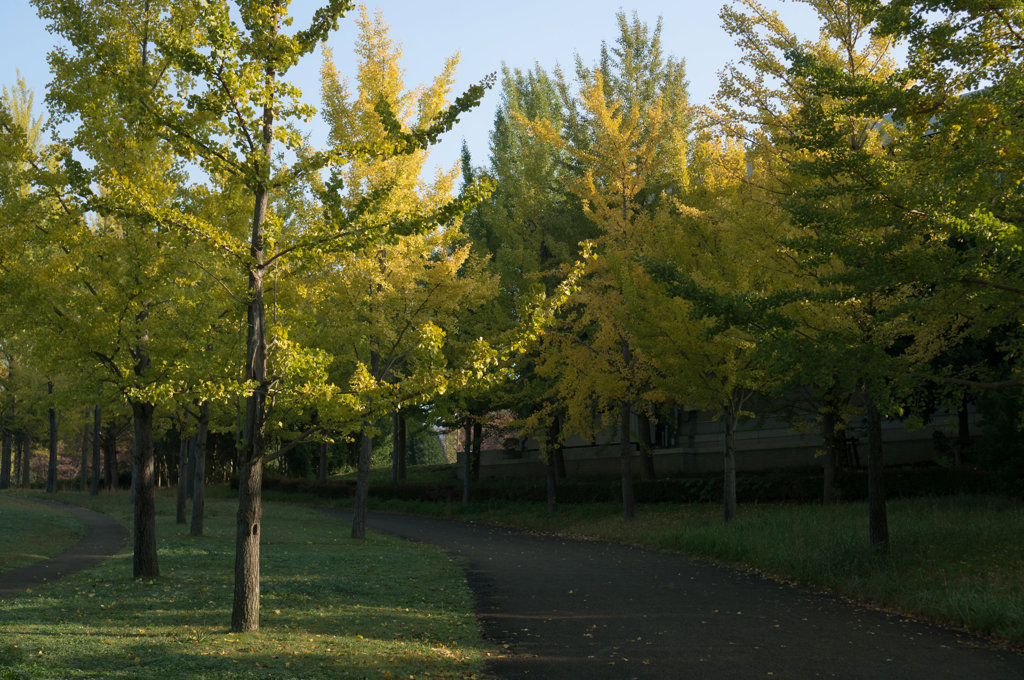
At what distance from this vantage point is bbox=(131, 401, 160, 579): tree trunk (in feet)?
37.7

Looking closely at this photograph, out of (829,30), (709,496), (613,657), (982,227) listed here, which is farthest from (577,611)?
(709,496)

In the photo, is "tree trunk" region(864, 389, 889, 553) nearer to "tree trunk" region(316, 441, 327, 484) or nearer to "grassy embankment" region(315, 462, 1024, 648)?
"grassy embankment" region(315, 462, 1024, 648)

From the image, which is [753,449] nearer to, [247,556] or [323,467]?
[247,556]

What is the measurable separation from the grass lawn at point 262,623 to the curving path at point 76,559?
46 centimetres

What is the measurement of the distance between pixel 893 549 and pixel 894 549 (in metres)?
0.01

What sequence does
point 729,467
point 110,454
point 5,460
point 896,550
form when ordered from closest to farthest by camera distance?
point 896,550, point 729,467, point 110,454, point 5,460

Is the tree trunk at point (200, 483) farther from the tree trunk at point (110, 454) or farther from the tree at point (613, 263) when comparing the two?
the tree trunk at point (110, 454)

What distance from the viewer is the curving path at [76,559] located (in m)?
11.4

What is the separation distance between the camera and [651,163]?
19922 millimetres

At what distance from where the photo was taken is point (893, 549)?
11.7 meters

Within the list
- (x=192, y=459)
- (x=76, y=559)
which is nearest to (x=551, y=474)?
(x=76, y=559)

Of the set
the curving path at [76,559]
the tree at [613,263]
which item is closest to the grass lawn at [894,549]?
the tree at [613,263]

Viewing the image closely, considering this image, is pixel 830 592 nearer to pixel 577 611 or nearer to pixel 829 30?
pixel 577 611

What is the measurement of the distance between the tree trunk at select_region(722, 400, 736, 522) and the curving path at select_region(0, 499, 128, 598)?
→ 1222cm
